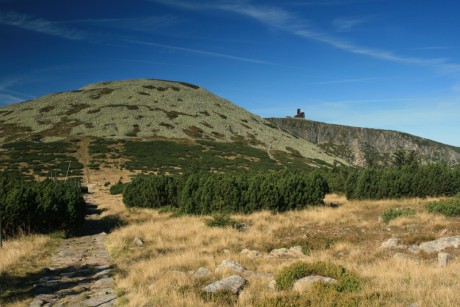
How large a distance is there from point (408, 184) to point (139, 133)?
59.5 metres

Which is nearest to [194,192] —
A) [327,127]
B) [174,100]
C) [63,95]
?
[174,100]

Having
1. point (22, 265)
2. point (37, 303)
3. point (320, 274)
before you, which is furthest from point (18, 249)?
point (320, 274)

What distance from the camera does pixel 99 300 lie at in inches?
281

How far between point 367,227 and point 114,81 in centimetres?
11350

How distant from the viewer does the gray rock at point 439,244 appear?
10125 millimetres

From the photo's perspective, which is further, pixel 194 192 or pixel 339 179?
pixel 339 179

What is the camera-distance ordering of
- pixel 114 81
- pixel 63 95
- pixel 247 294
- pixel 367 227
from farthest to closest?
pixel 114 81 → pixel 63 95 → pixel 367 227 → pixel 247 294

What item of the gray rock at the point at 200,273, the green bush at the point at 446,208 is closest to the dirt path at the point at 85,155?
the green bush at the point at 446,208

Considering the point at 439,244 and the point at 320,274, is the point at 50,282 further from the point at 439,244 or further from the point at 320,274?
the point at 439,244

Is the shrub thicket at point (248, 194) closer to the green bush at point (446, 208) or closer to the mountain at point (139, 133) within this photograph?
the green bush at point (446, 208)

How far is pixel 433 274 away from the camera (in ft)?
24.2

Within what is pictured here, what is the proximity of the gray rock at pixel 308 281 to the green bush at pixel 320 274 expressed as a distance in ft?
0.51

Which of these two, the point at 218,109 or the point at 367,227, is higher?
the point at 218,109

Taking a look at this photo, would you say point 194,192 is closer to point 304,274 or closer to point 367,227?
point 367,227
